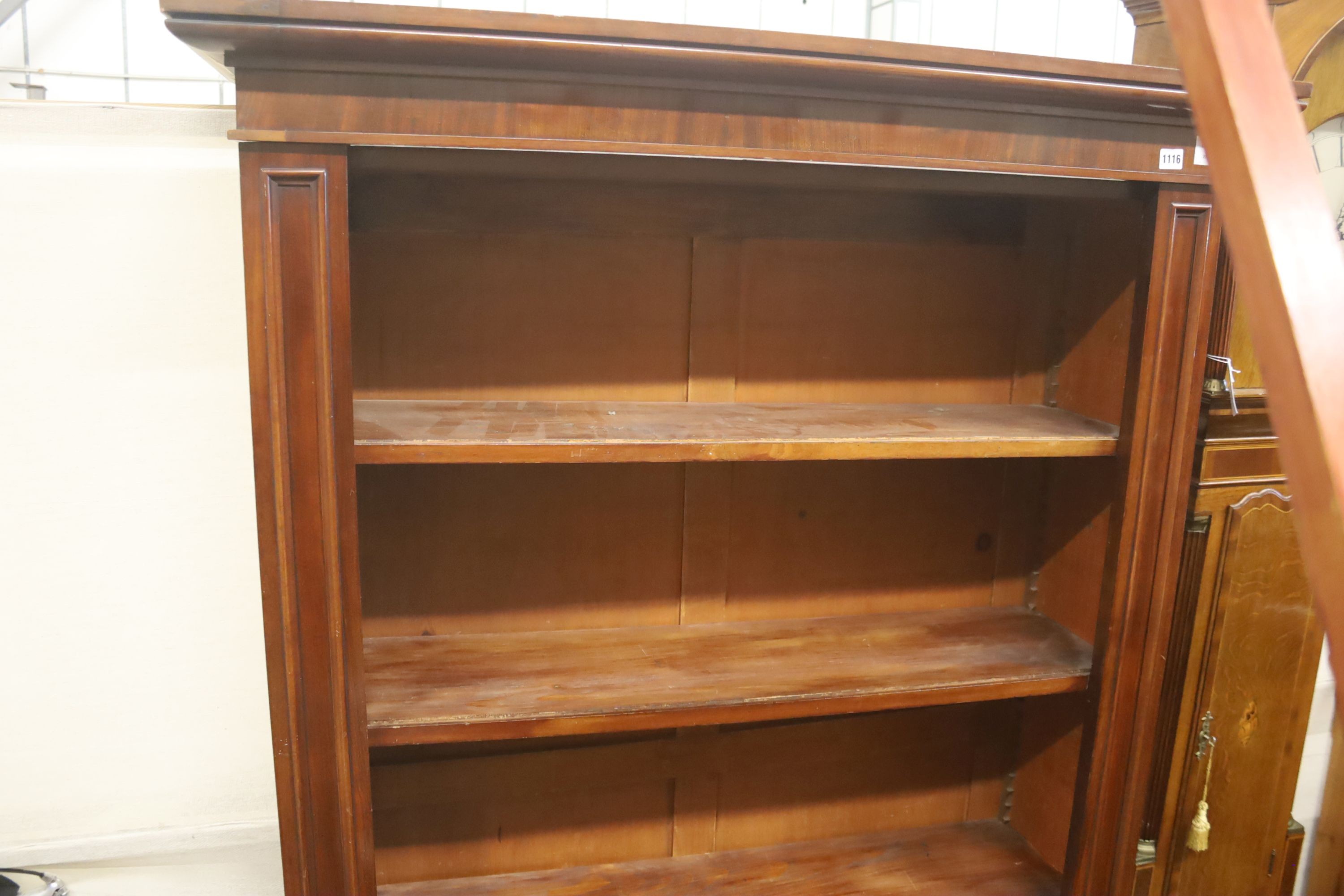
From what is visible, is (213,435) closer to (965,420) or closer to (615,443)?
(615,443)

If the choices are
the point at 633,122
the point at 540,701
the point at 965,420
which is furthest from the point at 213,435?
the point at 965,420

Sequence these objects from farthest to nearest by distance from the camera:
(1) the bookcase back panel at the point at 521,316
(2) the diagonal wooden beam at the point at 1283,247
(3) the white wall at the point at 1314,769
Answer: (3) the white wall at the point at 1314,769 < (1) the bookcase back panel at the point at 521,316 < (2) the diagonal wooden beam at the point at 1283,247

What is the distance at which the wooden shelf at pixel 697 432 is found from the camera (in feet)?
3.51

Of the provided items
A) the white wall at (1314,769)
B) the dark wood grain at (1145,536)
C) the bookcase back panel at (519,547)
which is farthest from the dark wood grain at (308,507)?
the white wall at (1314,769)

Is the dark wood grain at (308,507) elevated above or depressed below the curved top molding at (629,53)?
below

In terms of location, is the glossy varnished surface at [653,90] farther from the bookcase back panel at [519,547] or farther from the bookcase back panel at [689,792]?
the bookcase back panel at [689,792]

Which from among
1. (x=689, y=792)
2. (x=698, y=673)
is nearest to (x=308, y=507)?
(x=698, y=673)

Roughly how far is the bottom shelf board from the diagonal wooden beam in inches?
52.6

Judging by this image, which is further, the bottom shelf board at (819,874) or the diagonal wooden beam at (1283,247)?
the bottom shelf board at (819,874)

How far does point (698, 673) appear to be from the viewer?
129 cm

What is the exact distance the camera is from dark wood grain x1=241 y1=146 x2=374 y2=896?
0.93m

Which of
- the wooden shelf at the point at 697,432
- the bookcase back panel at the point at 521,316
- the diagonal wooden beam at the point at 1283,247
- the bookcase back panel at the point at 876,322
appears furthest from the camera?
the bookcase back panel at the point at 876,322

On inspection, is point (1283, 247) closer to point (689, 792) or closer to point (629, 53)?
point (629, 53)

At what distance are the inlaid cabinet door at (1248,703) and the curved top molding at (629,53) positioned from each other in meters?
0.71
